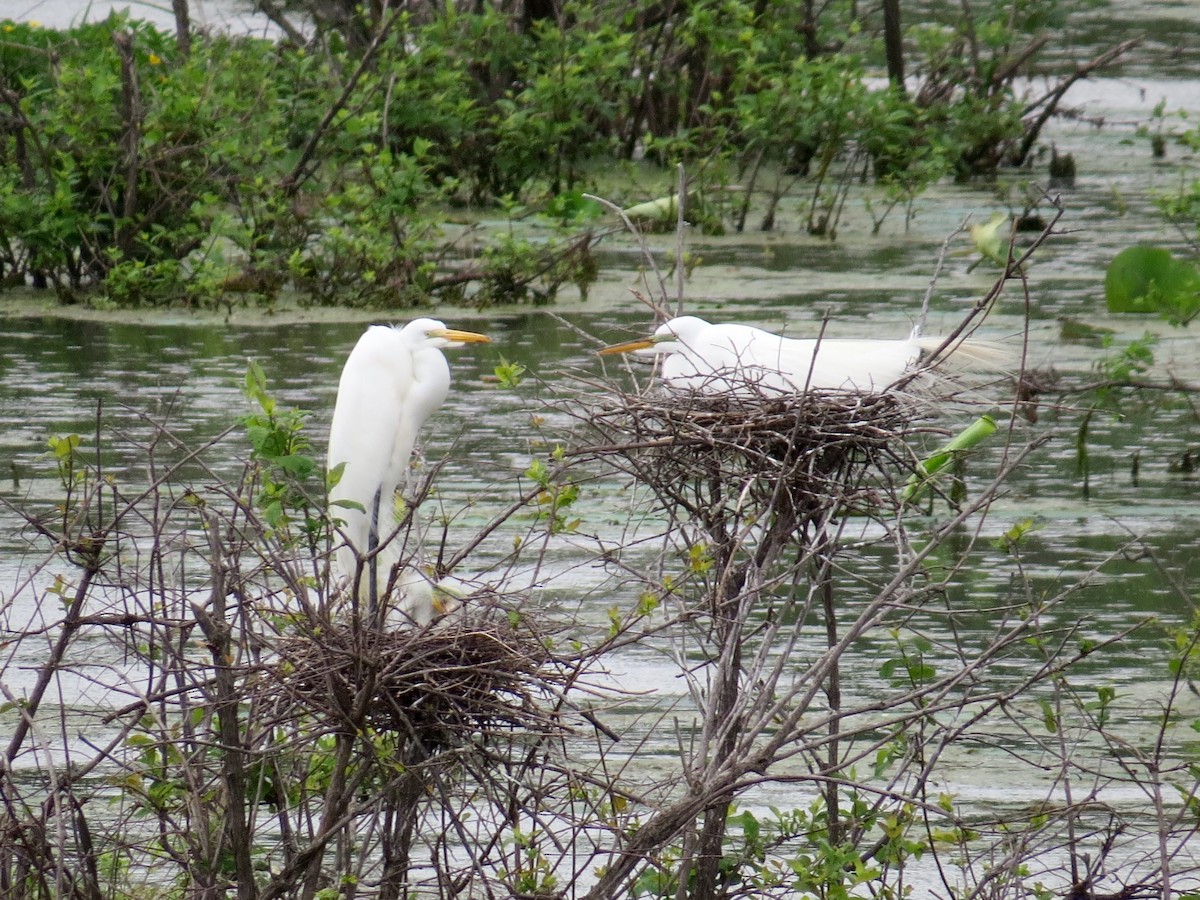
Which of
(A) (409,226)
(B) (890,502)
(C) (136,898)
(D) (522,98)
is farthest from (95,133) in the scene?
(B) (890,502)

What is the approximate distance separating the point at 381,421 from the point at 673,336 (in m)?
0.71

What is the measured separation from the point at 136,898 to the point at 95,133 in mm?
6639

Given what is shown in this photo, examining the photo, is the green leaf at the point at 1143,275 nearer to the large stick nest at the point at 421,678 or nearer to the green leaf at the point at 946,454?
the green leaf at the point at 946,454

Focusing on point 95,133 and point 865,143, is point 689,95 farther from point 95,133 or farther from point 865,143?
point 95,133

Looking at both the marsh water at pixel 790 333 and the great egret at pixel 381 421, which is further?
the marsh water at pixel 790 333

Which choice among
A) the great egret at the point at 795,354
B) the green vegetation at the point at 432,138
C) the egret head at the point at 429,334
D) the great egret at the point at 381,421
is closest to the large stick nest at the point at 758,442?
the great egret at the point at 795,354

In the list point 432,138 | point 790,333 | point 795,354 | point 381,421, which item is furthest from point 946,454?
point 432,138

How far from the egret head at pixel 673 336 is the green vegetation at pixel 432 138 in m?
5.36

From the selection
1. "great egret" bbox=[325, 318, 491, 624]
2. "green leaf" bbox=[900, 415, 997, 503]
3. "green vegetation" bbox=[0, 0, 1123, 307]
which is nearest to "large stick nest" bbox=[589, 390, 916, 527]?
"green leaf" bbox=[900, 415, 997, 503]

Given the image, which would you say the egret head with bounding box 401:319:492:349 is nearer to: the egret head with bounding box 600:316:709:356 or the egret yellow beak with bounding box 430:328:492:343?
the egret yellow beak with bounding box 430:328:492:343

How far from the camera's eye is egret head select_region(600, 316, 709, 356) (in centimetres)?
376

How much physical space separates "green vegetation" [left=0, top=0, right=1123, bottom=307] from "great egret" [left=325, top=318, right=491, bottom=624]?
4877 mm

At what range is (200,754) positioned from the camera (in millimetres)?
2998

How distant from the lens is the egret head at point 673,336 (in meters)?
3.76
